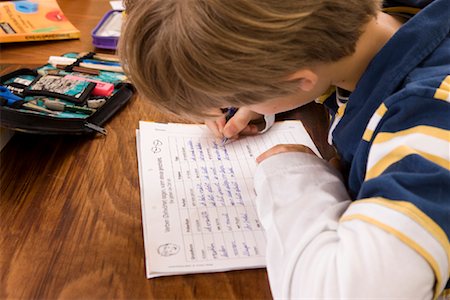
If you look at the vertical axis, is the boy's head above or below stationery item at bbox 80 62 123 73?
above

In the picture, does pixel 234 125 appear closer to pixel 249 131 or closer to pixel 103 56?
pixel 249 131

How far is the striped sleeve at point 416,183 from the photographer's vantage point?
0.44 metres

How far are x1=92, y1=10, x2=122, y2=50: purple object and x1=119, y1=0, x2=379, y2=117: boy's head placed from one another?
0.43 metres

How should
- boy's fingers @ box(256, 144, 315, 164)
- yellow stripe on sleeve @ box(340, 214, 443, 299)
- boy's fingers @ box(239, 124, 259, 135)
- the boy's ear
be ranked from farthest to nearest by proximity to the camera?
boy's fingers @ box(239, 124, 259, 135) → boy's fingers @ box(256, 144, 315, 164) → the boy's ear → yellow stripe on sleeve @ box(340, 214, 443, 299)

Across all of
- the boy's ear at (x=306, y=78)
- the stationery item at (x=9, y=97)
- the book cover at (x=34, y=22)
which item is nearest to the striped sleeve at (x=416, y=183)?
the boy's ear at (x=306, y=78)

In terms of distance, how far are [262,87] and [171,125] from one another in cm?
27

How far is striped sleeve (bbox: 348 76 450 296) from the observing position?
17.4 inches

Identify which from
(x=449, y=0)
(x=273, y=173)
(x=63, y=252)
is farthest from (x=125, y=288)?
(x=449, y=0)

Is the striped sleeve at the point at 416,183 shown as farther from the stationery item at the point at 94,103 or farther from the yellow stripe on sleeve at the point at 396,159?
the stationery item at the point at 94,103

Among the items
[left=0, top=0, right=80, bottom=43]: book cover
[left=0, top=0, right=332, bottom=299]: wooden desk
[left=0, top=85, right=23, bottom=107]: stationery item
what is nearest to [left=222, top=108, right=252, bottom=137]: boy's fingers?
[left=0, top=0, right=332, bottom=299]: wooden desk

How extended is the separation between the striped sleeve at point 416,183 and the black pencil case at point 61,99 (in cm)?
43

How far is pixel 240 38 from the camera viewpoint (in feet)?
1.61

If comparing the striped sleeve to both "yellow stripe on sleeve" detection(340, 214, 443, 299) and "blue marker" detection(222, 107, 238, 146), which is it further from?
"blue marker" detection(222, 107, 238, 146)

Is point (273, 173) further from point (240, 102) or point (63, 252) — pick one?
point (63, 252)
